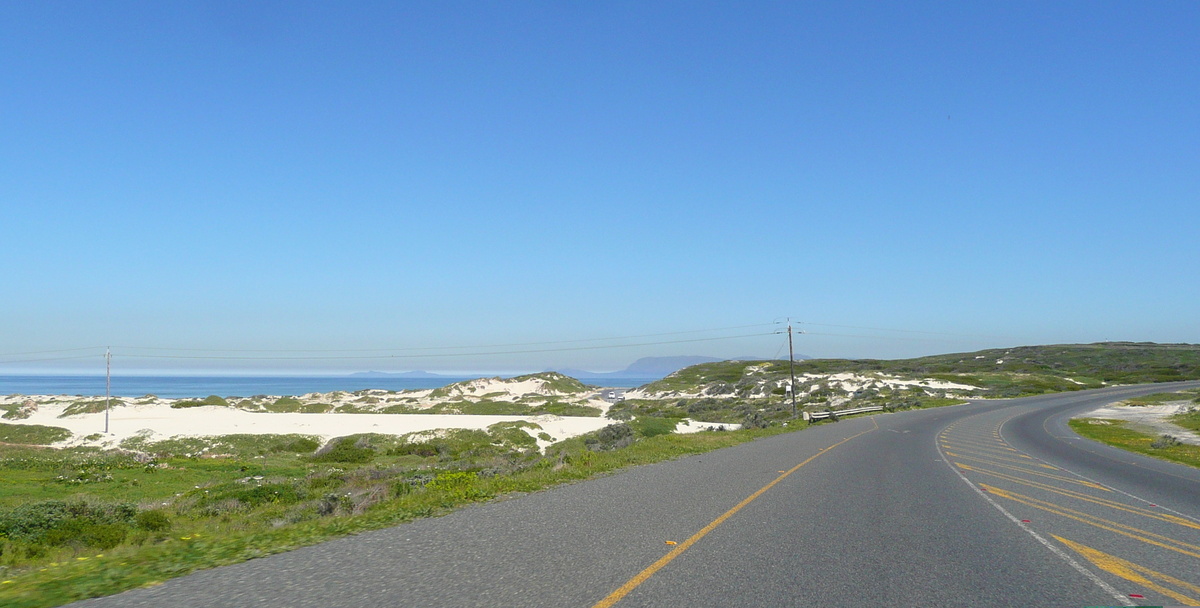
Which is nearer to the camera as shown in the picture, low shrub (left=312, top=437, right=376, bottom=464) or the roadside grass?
the roadside grass

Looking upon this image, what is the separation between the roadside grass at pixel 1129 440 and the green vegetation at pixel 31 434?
6369 centimetres

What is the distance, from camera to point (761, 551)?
8812mm

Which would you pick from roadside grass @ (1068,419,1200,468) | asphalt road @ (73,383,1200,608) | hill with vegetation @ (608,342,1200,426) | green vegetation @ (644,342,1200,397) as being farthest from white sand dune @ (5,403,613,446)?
green vegetation @ (644,342,1200,397)

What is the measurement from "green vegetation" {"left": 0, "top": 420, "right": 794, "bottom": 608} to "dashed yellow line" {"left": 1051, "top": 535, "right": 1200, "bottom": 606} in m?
10.00

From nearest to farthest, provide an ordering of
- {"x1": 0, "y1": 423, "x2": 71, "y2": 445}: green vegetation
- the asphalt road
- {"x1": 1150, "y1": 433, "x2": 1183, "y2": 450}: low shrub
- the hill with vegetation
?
the asphalt road < {"x1": 1150, "y1": 433, "x2": 1183, "y2": 450}: low shrub < {"x1": 0, "y1": 423, "x2": 71, "y2": 445}: green vegetation < the hill with vegetation

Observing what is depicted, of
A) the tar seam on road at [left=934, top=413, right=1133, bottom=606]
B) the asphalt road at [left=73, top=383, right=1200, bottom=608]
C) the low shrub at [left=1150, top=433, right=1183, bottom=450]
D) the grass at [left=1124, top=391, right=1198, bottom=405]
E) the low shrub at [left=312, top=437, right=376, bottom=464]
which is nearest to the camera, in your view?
the asphalt road at [left=73, top=383, right=1200, bottom=608]

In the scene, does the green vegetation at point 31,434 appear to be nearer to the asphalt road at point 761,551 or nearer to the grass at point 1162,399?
the asphalt road at point 761,551

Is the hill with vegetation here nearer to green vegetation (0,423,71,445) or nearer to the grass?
the grass

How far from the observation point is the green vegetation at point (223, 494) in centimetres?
847

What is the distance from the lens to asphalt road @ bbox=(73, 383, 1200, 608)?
689 centimetres

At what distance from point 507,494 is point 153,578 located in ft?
26.0

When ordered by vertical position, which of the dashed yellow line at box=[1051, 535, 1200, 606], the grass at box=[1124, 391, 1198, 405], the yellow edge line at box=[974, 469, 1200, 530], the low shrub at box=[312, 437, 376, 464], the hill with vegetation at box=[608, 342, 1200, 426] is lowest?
the hill with vegetation at box=[608, 342, 1200, 426]

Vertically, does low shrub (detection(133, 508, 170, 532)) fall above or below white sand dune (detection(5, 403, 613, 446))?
above

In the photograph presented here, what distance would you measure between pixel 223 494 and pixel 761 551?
21.0 m
